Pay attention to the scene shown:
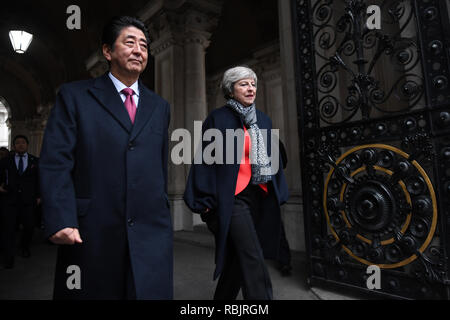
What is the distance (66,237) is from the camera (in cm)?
133

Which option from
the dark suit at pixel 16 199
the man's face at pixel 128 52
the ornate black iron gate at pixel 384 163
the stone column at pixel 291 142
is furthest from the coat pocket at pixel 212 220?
the dark suit at pixel 16 199

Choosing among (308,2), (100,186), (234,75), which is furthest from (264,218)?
(308,2)

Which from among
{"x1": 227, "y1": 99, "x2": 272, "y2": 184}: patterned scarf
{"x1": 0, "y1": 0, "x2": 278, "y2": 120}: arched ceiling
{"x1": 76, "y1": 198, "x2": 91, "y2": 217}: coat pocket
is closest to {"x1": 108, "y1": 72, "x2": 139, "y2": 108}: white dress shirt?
{"x1": 76, "y1": 198, "x2": 91, "y2": 217}: coat pocket

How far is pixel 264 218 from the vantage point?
237cm

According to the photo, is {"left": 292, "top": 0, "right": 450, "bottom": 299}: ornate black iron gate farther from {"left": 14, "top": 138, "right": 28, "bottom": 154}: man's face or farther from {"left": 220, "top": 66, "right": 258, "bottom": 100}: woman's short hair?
{"left": 14, "top": 138, "right": 28, "bottom": 154}: man's face

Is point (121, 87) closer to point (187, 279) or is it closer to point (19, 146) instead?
point (187, 279)

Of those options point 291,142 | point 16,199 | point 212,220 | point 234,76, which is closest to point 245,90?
point 234,76

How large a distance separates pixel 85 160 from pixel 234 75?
1.35 m

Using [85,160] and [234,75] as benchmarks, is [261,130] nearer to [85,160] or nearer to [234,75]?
[234,75]

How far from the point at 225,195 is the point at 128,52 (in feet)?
3.77

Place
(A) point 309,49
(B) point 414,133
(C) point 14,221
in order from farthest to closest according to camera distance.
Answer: (C) point 14,221 < (A) point 309,49 < (B) point 414,133

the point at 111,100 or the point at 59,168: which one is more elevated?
the point at 111,100

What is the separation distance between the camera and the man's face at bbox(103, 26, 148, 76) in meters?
1.58
